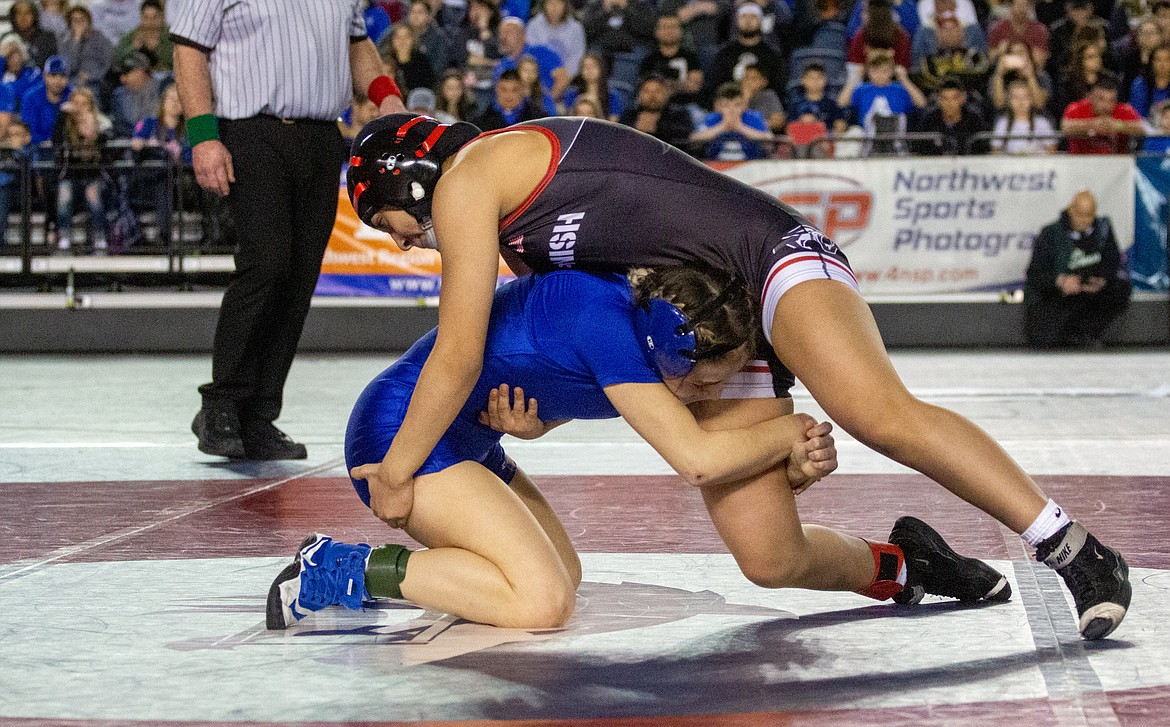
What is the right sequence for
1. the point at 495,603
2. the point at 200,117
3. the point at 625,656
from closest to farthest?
1. the point at 625,656
2. the point at 495,603
3. the point at 200,117

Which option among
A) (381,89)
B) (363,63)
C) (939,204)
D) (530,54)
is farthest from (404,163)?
(530,54)

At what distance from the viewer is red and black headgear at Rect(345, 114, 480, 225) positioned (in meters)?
2.77

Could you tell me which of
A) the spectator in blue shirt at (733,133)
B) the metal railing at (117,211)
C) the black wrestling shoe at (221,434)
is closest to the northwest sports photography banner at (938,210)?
the spectator in blue shirt at (733,133)

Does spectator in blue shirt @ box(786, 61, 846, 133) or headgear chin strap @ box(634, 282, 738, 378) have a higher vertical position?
headgear chin strap @ box(634, 282, 738, 378)

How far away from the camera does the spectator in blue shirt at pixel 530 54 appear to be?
35.9ft

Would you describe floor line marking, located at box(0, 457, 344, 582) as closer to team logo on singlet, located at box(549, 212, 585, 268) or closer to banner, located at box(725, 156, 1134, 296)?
team logo on singlet, located at box(549, 212, 585, 268)

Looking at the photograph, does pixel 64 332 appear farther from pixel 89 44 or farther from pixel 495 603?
pixel 495 603

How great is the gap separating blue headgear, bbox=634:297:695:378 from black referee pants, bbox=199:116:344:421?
242 cm

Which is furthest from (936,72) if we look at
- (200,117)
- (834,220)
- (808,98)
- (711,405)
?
(711,405)

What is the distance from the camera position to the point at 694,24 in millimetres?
11617

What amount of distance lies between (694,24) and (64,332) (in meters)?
5.20

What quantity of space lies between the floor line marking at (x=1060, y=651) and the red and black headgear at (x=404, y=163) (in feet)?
4.35

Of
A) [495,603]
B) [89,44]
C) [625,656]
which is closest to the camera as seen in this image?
[625,656]

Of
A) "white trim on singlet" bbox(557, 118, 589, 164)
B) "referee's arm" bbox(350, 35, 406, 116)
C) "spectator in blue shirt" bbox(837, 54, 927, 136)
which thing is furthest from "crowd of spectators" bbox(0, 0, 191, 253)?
"white trim on singlet" bbox(557, 118, 589, 164)
